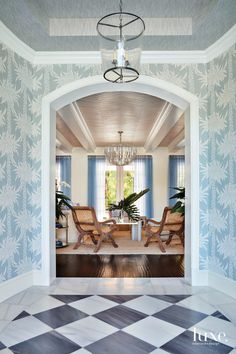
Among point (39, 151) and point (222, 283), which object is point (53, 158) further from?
point (222, 283)

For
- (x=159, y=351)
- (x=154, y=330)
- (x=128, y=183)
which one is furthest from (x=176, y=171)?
(x=159, y=351)

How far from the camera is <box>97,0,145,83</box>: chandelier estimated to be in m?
1.88

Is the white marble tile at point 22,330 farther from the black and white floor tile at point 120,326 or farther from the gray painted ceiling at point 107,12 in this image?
the gray painted ceiling at point 107,12

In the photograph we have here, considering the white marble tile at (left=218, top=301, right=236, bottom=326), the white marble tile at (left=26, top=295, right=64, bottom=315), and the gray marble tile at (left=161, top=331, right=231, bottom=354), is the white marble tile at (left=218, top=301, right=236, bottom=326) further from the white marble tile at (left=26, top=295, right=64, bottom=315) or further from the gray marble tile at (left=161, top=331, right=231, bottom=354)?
the white marble tile at (left=26, top=295, right=64, bottom=315)

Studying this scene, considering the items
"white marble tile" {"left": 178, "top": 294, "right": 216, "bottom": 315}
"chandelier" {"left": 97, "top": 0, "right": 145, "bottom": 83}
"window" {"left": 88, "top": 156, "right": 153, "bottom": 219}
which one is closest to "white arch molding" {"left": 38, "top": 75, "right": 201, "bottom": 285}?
"white marble tile" {"left": 178, "top": 294, "right": 216, "bottom": 315}

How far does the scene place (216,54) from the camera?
9.87ft

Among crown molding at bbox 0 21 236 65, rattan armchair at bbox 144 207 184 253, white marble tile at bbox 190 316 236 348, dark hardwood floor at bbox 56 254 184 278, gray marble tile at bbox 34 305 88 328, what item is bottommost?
dark hardwood floor at bbox 56 254 184 278

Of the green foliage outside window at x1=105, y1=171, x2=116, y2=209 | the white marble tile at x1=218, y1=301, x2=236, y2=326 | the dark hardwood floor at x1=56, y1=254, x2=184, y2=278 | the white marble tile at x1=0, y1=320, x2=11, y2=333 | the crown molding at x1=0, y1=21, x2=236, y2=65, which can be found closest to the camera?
the white marble tile at x1=0, y1=320, x2=11, y2=333

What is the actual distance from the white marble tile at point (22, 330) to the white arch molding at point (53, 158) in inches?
34.1

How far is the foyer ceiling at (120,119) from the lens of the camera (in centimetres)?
423

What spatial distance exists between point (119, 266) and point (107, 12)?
320 cm

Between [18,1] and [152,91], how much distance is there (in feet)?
5.45

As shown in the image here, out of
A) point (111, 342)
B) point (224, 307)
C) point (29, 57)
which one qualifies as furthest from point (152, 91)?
point (111, 342)

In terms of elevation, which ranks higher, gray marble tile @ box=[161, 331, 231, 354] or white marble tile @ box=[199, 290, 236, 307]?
gray marble tile @ box=[161, 331, 231, 354]
